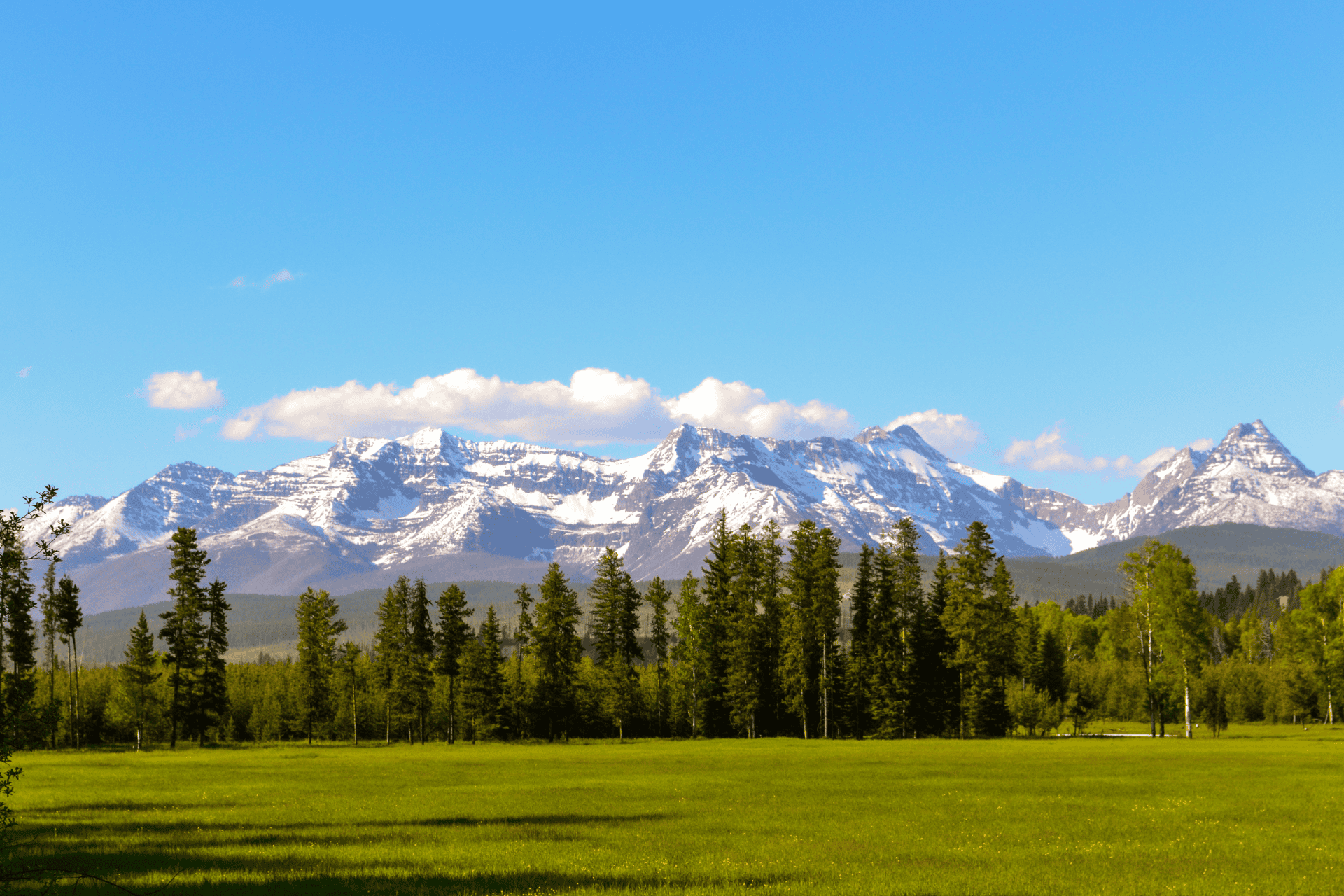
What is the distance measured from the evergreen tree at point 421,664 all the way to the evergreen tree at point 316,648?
8.72 m

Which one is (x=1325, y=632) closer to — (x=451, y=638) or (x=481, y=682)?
(x=481, y=682)

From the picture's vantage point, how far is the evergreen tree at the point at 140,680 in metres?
113

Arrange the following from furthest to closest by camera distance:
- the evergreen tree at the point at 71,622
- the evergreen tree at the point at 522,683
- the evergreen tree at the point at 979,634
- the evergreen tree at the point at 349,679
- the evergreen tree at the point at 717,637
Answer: the evergreen tree at the point at 349,679
the evergreen tree at the point at 522,683
the evergreen tree at the point at 71,622
the evergreen tree at the point at 717,637
the evergreen tree at the point at 979,634

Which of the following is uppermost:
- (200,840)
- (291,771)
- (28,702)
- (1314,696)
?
(28,702)

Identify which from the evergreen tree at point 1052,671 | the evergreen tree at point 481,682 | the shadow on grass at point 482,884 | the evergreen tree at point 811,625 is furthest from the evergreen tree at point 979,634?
the shadow on grass at point 482,884

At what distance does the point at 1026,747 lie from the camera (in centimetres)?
8006

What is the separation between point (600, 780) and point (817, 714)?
55.6 m

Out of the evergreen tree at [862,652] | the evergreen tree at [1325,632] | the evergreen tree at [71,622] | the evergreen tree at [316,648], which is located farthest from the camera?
the evergreen tree at [316,648]

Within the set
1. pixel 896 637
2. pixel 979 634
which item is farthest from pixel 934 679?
pixel 979 634

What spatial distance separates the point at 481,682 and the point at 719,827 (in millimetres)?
90018

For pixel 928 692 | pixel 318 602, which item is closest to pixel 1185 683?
pixel 928 692

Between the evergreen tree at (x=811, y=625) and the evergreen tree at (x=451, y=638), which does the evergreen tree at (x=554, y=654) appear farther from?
the evergreen tree at (x=811, y=625)

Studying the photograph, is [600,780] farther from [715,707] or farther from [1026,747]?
[715,707]

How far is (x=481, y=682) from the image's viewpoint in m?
118
